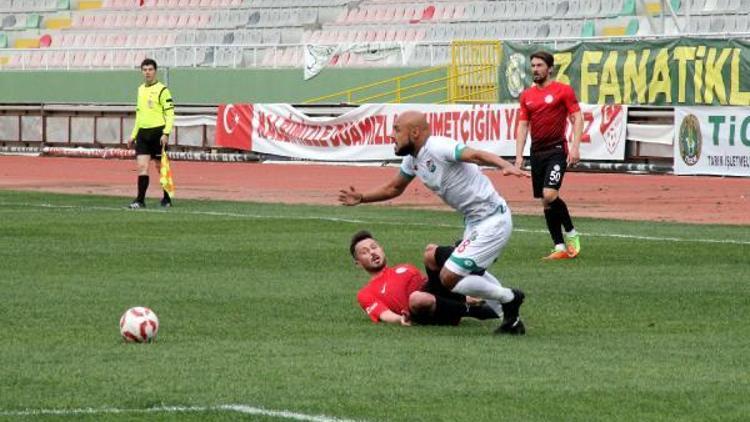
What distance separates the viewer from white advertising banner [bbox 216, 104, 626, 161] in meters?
33.0

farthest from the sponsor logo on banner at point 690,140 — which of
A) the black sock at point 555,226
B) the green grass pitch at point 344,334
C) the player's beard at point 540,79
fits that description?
the player's beard at point 540,79

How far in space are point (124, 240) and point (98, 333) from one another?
7.84 m

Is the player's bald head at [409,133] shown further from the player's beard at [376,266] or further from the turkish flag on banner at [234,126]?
the turkish flag on banner at [234,126]

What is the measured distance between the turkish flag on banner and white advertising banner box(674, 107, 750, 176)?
12.2m

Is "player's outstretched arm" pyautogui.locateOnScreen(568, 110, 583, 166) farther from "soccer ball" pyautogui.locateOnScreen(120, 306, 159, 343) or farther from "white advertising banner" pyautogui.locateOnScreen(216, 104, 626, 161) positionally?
"white advertising banner" pyautogui.locateOnScreen(216, 104, 626, 161)

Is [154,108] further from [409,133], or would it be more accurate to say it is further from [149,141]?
[409,133]

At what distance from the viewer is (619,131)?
3259 centimetres

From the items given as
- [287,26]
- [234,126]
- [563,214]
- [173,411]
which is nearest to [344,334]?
[173,411]

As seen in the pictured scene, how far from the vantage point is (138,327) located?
1049cm

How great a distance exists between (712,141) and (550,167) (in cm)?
1419

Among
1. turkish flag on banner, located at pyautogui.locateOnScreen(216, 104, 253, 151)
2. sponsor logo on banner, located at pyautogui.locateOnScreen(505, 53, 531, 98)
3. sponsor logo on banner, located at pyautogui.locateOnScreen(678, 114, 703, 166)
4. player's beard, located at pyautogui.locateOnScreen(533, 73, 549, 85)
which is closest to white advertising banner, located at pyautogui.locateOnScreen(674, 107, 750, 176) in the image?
sponsor logo on banner, located at pyautogui.locateOnScreen(678, 114, 703, 166)

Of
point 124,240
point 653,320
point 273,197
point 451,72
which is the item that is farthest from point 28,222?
point 451,72

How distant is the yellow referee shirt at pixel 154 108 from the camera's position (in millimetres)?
24641

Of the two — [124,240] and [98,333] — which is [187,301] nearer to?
[98,333]
